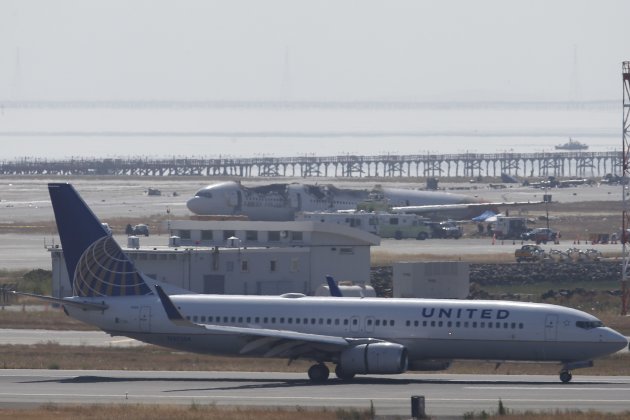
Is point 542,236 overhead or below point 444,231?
below

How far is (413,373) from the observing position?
5191 cm

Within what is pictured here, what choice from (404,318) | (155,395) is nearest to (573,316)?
(404,318)

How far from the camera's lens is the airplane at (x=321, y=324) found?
4797cm

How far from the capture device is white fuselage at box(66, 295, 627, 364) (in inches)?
1893

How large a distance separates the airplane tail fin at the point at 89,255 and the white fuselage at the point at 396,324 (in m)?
0.59

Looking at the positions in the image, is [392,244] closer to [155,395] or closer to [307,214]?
[307,214]

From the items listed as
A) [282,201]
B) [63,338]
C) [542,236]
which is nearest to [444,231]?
[542,236]

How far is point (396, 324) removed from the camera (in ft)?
161

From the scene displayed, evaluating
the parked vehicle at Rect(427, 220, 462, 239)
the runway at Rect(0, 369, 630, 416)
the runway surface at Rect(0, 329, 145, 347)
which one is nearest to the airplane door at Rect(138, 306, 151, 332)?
the runway at Rect(0, 369, 630, 416)

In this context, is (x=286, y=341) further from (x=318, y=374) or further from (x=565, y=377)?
(x=565, y=377)

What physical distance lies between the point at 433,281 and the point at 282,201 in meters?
68.7

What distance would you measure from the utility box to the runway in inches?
1068

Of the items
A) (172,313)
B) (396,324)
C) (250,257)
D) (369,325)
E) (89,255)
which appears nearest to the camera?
(172,313)

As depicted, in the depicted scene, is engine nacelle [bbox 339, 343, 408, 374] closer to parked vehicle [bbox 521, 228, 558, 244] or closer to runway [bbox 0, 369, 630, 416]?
runway [bbox 0, 369, 630, 416]
